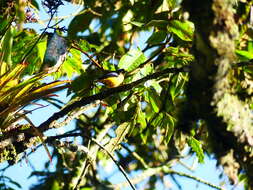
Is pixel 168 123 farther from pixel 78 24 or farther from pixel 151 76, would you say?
pixel 78 24

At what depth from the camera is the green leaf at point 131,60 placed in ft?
7.27

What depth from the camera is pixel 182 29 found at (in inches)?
80.8

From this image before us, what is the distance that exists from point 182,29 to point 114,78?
396 millimetres

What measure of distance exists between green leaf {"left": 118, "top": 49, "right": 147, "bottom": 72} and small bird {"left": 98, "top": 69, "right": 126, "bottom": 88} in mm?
53

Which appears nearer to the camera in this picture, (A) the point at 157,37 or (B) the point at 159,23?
(B) the point at 159,23

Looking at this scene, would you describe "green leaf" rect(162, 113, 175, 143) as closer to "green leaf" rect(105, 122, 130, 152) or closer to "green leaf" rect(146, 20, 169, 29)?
"green leaf" rect(105, 122, 130, 152)

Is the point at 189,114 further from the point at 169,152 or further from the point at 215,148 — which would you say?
the point at 169,152

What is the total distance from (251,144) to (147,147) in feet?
9.67

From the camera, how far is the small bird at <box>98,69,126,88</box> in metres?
2.27

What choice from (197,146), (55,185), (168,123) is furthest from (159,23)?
(55,185)

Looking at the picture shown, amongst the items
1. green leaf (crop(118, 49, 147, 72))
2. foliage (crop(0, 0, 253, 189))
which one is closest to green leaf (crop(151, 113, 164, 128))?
foliage (crop(0, 0, 253, 189))

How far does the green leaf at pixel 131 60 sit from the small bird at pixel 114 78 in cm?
5

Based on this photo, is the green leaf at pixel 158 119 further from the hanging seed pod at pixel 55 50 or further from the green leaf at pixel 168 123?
the hanging seed pod at pixel 55 50

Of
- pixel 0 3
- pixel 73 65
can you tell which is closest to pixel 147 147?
pixel 73 65
